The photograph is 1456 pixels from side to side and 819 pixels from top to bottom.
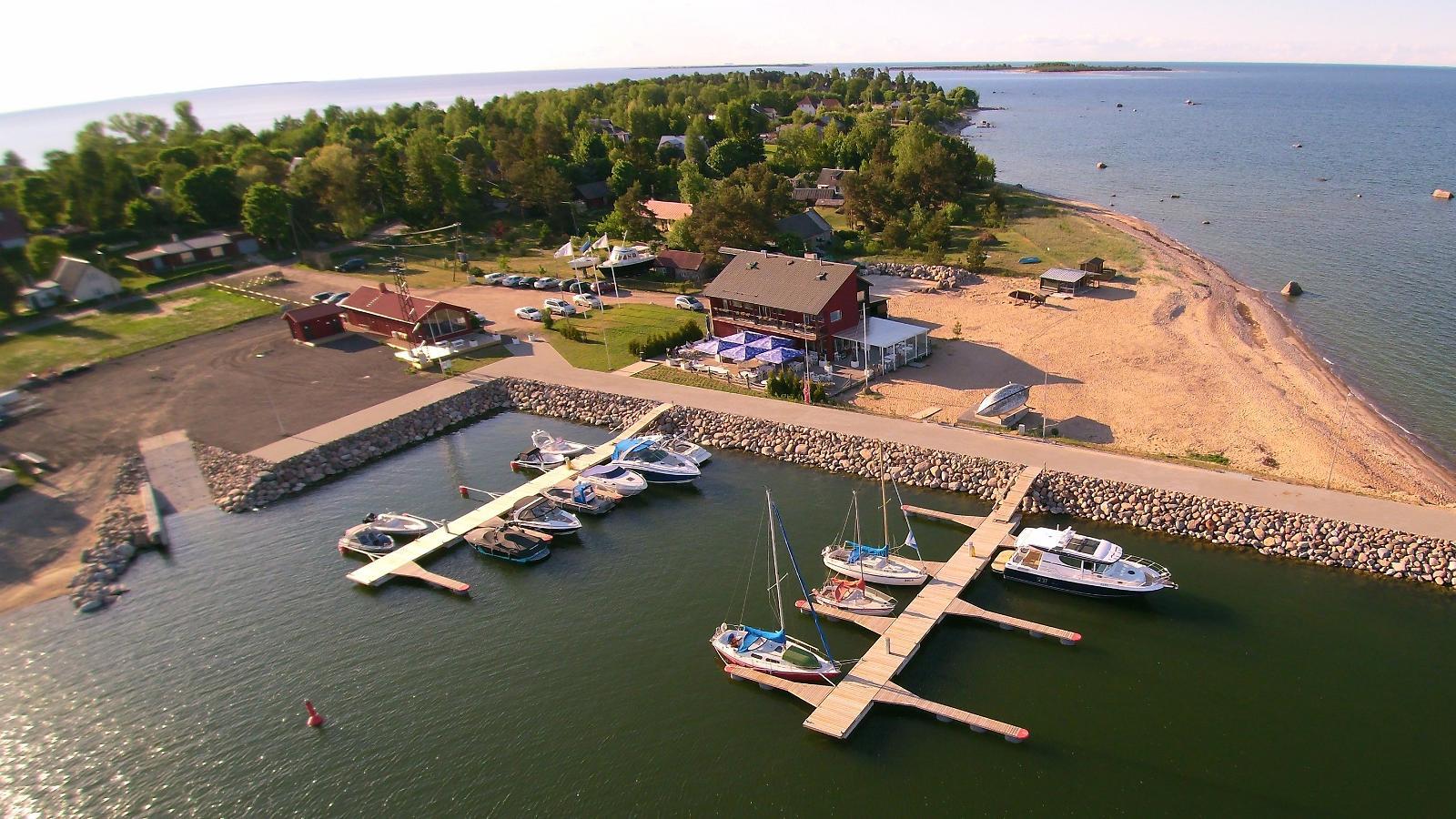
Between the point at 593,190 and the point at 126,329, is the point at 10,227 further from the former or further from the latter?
the point at 593,190

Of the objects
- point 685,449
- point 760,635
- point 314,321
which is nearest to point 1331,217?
point 685,449

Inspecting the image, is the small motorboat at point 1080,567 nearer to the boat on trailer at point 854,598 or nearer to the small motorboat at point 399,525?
the boat on trailer at point 854,598

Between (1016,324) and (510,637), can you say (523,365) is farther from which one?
(1016,324)

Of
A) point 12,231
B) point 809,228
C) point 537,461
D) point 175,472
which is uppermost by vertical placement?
point 12,231

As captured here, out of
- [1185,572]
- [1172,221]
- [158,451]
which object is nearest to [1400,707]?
[1185,572]

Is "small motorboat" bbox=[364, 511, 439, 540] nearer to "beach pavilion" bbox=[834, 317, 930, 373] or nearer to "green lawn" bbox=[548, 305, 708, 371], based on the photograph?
"green lawn" bbox=[548, 305, 708, 371]

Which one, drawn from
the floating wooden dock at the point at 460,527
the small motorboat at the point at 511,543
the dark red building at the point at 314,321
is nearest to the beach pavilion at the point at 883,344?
the floating wooden dock at the point at 460,527

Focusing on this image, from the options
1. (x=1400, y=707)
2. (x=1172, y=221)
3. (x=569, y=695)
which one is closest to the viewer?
(x=1400, y=707)
